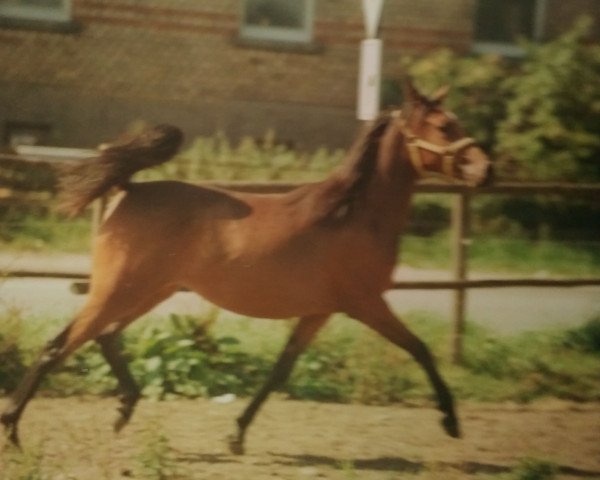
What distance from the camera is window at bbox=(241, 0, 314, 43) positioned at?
316 inches

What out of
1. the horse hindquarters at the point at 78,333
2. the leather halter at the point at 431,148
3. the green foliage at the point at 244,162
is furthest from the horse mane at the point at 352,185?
the green foliage at the point at 244,162

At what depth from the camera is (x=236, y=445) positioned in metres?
4.26

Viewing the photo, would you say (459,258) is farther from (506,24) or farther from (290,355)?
(506,24)

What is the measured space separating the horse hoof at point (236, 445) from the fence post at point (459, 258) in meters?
1.78

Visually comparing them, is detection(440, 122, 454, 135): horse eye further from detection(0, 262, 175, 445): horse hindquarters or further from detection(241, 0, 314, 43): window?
detection(241, 0, 314, 43): window

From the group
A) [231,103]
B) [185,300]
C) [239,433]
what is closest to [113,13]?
[231,103]

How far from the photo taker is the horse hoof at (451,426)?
435 cm

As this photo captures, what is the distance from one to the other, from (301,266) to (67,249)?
170 centimetres

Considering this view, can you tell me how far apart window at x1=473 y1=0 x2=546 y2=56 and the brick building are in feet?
0.04

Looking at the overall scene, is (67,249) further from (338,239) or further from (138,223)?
(338,239)

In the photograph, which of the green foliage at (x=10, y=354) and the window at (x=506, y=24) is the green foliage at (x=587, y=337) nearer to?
the green foliage at (x=10, y=354)

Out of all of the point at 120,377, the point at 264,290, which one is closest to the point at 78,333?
the point at 120,377

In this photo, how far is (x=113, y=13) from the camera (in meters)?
6.41

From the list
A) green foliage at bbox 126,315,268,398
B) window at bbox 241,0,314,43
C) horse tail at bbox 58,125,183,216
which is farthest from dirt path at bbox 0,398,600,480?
window at bbox 241,0,314,43
